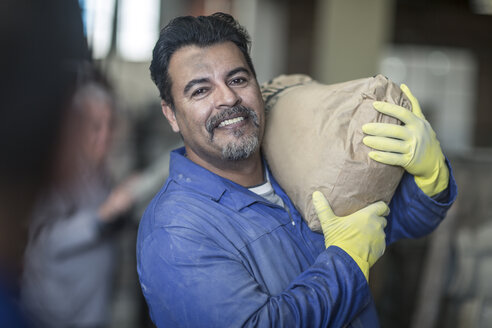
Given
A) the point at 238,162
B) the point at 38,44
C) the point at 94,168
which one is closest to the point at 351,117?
the point at 238,162

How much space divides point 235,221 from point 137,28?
5.34m

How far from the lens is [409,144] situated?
1387 millimetres

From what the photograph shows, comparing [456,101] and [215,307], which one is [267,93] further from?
[456,101]

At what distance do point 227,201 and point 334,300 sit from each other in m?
0.42

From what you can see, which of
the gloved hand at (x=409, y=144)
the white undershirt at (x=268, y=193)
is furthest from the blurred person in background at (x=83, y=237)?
the gloved hand at (x=409, y=144)

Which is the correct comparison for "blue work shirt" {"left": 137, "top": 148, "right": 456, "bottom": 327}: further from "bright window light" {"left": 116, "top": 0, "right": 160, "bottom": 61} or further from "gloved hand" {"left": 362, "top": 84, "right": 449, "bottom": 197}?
"bright window light" {"left": 116, "top": 0, "right": 160, "bottom": 61}

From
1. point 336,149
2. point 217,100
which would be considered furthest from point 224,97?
point 336,149

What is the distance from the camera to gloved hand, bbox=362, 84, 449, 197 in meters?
1.34

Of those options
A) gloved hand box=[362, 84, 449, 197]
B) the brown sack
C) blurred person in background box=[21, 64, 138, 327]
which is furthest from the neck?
blurred person in background box=[21, 64, 138, 327]

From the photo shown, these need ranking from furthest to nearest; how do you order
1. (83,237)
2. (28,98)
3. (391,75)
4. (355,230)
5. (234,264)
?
(391,75), (83,237), (355,230), (234,264), (28,98)

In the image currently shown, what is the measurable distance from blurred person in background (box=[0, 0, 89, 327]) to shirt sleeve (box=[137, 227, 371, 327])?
36cm

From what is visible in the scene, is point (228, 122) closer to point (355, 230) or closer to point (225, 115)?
point (225, 115)

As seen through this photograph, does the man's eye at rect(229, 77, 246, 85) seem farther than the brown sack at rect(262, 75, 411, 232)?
Yes

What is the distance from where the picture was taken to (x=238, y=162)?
59.4 inches
